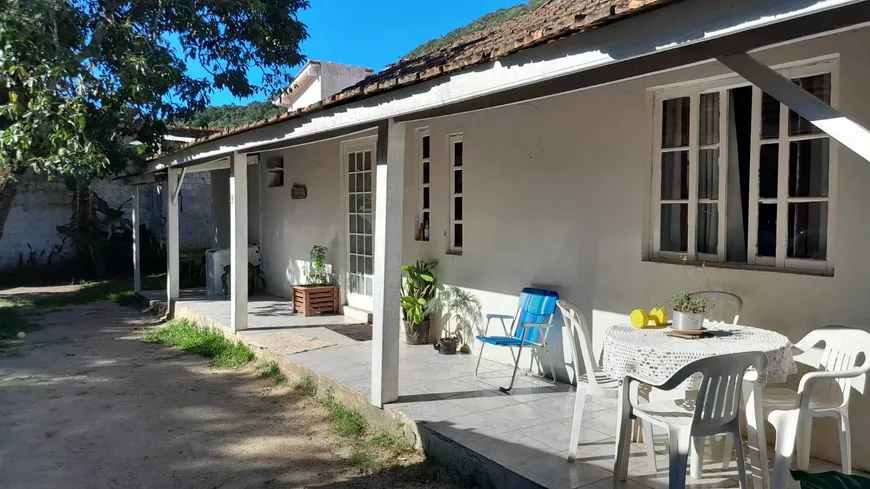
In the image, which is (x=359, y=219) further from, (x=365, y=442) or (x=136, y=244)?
(x=136, y=244)

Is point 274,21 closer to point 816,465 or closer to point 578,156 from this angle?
point 578,156

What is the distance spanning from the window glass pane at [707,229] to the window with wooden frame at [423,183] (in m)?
3.53

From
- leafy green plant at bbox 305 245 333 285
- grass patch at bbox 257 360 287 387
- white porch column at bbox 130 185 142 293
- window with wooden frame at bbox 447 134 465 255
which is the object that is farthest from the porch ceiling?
white porch column at bbox 130 185 142 293

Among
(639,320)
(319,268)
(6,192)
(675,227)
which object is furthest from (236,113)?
(639,320)

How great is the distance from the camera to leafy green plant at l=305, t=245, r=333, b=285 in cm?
959

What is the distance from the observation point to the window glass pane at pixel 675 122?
4602 mm

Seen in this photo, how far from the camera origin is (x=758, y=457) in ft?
10.9

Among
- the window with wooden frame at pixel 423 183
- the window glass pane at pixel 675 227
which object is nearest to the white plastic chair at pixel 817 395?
the window glass pane at pixel 675 227

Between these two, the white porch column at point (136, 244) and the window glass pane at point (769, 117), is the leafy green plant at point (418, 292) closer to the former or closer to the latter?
the window glass pane at point (769, 117)

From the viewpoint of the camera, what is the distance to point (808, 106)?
2408 mm

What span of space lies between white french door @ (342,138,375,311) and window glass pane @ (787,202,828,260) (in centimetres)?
556

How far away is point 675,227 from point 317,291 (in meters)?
5.94

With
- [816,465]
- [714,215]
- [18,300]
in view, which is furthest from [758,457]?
[18,300]

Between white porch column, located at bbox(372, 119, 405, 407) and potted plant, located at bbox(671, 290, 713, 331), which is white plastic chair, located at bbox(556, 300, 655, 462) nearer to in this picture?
potted plant, located at bbox(671, 290, 713, 331)
